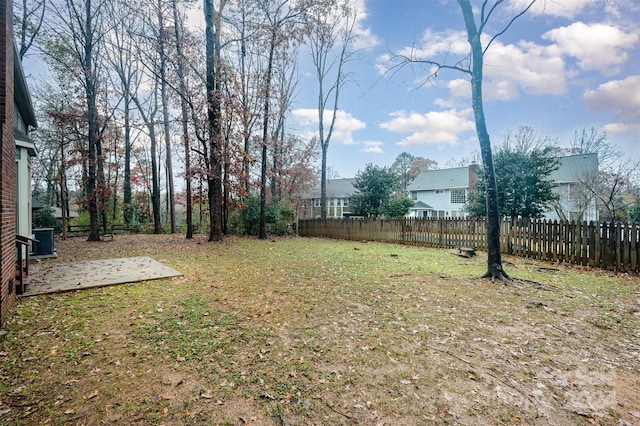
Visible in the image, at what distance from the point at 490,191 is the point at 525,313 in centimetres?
317

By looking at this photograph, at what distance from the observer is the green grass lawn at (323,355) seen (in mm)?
2221

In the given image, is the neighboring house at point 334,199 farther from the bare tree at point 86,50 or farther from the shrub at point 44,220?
the bare tree at point 86,50

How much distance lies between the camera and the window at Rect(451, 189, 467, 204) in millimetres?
31341

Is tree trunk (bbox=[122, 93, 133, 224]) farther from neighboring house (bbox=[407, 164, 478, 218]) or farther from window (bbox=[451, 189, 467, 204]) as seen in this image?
window (bbox=[451, 189, 467, 204])

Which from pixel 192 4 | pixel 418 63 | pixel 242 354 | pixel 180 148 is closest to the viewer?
pixel 242 354

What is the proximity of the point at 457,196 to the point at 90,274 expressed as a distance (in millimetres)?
33373

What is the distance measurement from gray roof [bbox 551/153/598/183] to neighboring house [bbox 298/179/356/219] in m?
22.4

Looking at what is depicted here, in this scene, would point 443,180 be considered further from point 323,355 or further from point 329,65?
point 323,355

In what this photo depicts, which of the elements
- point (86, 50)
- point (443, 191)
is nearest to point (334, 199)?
point (443, 191)

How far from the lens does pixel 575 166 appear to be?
24.2 meters

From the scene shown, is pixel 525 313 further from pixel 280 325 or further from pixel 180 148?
pixel 180 148

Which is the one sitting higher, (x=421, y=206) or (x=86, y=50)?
(x=86, y=50)

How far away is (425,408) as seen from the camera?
2242 mm

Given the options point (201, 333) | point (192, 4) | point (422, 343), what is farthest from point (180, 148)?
point (422, 343)
